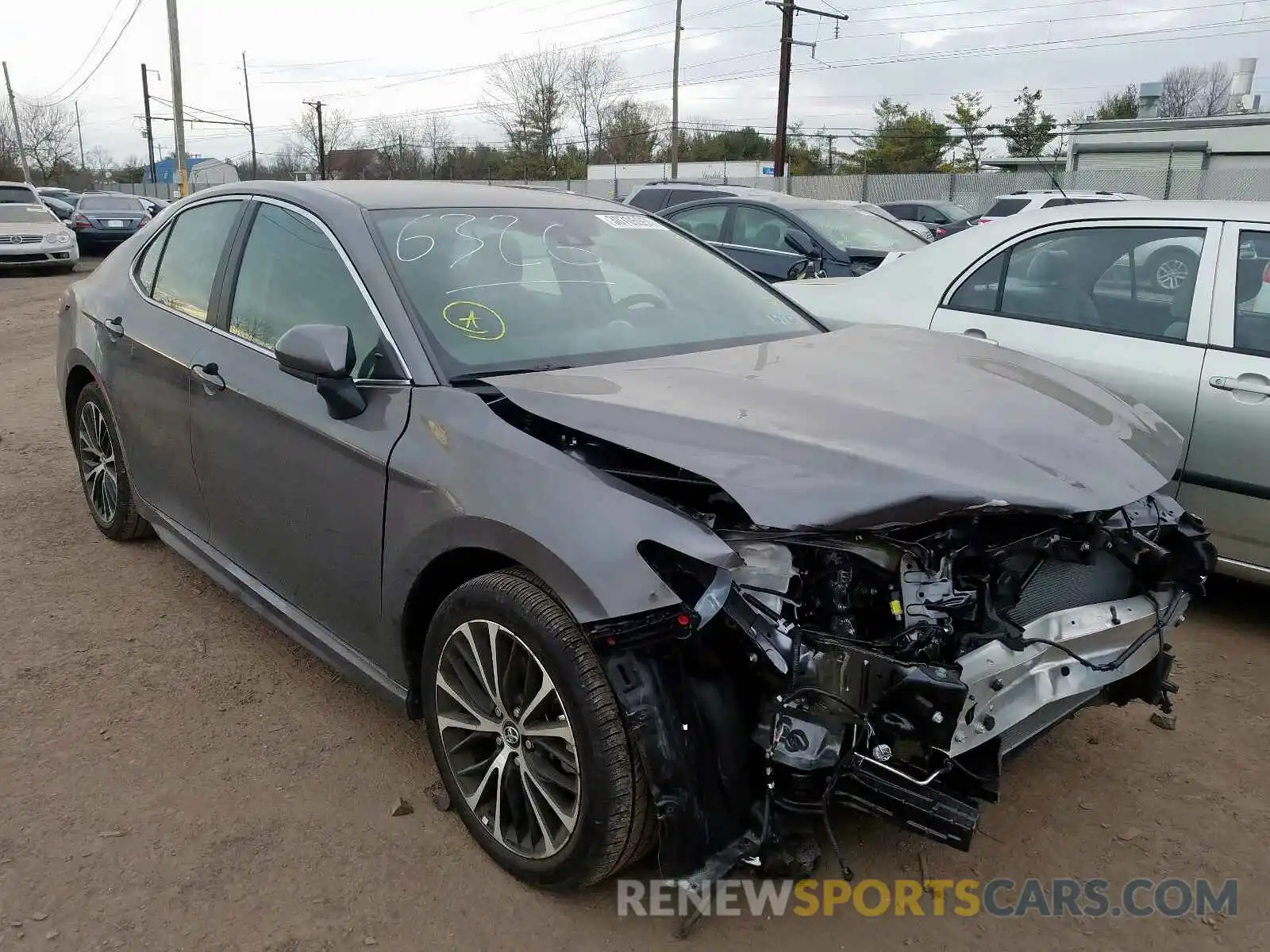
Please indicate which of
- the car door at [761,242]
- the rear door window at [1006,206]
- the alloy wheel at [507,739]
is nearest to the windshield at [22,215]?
the car door at [761,242]

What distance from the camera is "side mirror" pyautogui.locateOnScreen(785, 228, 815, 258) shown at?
9516mm

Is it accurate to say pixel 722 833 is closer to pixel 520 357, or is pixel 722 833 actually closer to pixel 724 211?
pixel 520 357

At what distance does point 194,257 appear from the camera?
12.6 ft

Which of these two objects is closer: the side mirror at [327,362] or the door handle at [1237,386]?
the side mirror at [327,362]

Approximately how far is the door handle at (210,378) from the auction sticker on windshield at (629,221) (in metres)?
1.44

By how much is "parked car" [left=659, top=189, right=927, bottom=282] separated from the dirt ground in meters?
6.05

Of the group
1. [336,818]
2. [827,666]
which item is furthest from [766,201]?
[827,666]

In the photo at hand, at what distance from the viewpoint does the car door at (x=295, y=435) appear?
8.93 feet

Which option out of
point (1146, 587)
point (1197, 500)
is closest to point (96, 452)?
point (1146, 587)

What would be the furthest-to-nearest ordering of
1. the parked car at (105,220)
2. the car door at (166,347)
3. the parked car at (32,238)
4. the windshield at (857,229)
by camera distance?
the parked car at (105,220), the parked car at (32,238), the windshield at (857,229), the car door at (166,347)

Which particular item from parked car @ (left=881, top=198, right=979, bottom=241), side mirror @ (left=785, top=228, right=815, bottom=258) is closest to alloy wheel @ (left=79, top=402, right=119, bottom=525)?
side mirror @ (left=785, top=228, right=815, bottom=258)

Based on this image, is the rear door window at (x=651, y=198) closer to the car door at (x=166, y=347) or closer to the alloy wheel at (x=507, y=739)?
the car door at (x=166, y=347)

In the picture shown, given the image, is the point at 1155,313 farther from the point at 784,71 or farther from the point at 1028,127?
the point at 1028,127

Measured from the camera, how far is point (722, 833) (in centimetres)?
214
